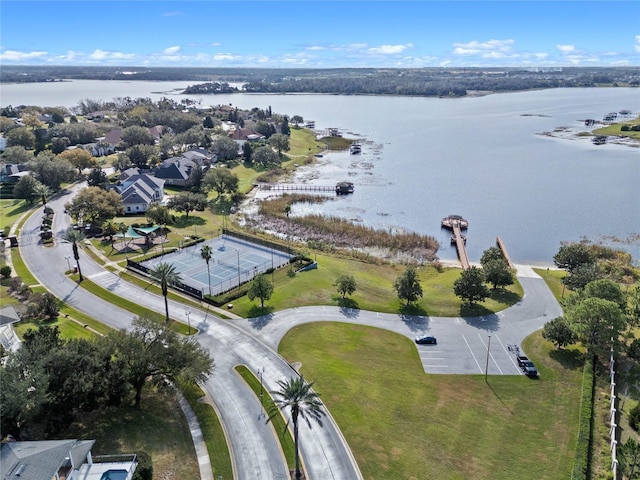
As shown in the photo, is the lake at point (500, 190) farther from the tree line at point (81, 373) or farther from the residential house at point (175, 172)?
the tree line at point (81, 373)

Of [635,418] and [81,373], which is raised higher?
[81,373]

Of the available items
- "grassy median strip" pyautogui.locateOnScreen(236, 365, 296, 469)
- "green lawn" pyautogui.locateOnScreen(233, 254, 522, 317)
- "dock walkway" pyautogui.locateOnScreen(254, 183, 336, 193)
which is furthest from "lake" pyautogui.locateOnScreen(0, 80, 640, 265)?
"grassy median strip" pyautogui.locateOnScreen(236, 365, 296, 469)

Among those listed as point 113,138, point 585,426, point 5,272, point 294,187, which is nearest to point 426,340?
point 585,426

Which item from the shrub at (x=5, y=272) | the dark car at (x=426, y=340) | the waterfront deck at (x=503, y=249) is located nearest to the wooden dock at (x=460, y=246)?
the waterfront deck at (x=503, y=249)

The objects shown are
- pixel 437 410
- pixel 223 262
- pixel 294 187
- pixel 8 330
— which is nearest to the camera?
pixel 437 410

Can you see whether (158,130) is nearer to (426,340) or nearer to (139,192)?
(139,192)

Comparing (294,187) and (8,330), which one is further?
(294,187)
